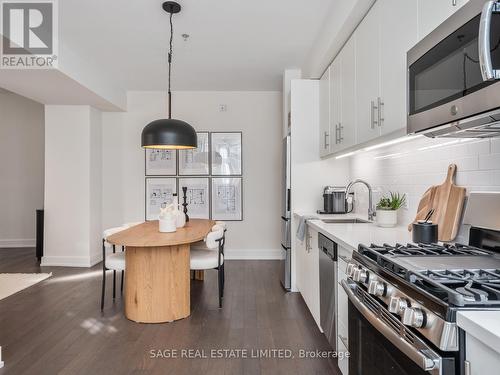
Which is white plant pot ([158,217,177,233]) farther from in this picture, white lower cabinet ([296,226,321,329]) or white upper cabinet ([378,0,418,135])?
white upper cabinet ([378,0,418,135])

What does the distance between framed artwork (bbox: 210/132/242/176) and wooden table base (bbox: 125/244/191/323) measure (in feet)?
8.59

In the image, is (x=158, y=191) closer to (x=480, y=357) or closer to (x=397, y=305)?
(x=397, y=305)

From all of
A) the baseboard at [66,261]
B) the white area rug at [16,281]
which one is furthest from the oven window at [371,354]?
the baseboard at [66,261]

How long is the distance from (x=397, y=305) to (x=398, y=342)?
0.11 m

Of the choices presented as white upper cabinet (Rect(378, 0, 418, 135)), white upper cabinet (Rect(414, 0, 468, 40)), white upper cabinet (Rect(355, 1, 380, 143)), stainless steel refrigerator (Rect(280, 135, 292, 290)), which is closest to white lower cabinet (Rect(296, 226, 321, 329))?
stainless steel refrigerator (Rect(280, 135, 292, 290))

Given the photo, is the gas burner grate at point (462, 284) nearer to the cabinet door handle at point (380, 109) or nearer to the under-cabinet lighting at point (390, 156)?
the cabinet door handle at point (380, 109)

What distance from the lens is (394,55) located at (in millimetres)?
1817

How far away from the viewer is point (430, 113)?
1290 millimetres

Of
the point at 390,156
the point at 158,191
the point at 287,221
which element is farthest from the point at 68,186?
the point at 390,156

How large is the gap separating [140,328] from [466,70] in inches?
109

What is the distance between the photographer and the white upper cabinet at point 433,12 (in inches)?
52.4

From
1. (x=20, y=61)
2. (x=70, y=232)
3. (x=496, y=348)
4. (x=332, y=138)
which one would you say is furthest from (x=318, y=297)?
(x=70, y=232)

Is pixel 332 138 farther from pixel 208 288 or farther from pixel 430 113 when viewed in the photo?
pixel 208 288

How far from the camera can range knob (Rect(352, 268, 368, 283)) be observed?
1.35 meters
